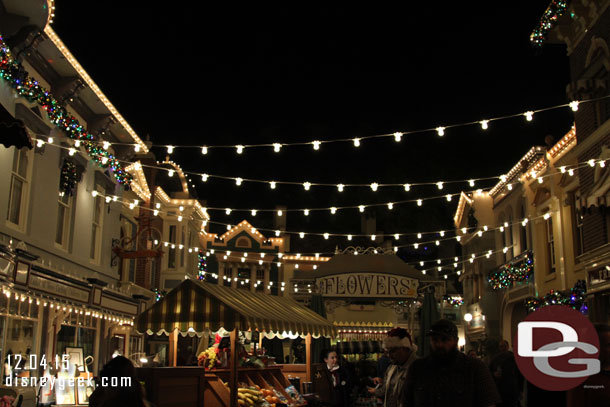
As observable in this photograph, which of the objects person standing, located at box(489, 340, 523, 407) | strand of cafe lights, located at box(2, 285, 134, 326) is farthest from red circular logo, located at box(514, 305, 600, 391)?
strand of cafe lights, located at box(2, 285, 134, 326)

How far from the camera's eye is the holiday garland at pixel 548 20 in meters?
16.4

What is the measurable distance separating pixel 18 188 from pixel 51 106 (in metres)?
1.86

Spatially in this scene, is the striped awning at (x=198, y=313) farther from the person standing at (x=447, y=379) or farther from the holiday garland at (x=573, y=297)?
the holiday garland at (x=573, y=297)

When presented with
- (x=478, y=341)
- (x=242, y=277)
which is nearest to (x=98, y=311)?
(x=478, y=341)

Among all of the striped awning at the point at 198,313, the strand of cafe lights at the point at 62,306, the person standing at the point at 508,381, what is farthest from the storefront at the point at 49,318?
the person standing at the point at 508,381

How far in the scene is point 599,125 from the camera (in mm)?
15828

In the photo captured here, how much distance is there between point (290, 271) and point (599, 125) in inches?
1312

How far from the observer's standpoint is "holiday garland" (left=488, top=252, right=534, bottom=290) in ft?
76.7

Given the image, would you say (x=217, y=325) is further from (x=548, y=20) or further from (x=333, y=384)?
(x=548, y=20)

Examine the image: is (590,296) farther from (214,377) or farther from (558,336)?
(558,336)

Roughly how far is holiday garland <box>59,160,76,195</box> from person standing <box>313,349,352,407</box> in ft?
23.9

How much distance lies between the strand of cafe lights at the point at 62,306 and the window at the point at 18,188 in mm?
1540

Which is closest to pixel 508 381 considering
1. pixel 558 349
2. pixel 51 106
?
pixel 558 349

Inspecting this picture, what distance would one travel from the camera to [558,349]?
16.4 ft
